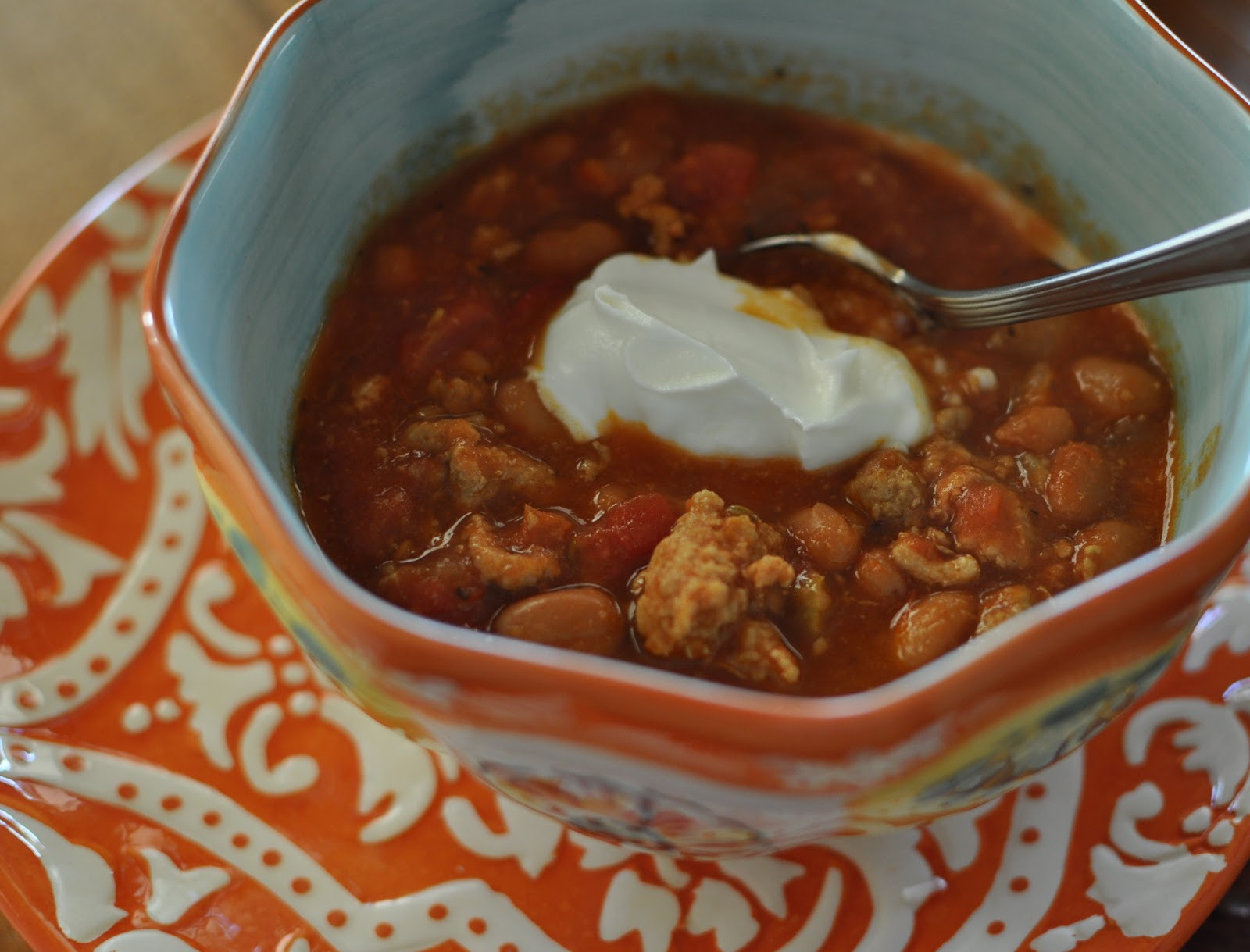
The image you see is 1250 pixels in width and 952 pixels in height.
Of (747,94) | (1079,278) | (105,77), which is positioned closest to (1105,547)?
(1079,278)

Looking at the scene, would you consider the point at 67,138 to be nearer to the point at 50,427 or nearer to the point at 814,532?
the point at 50,427

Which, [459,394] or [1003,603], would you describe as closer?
[1003,603]

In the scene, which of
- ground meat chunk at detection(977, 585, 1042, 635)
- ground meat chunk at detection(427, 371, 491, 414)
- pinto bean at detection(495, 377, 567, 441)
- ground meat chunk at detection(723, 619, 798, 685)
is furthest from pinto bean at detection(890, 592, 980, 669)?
ground meat chunk at detection(427, 371, 491, 414)

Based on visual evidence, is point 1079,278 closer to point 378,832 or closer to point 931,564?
point 931,564

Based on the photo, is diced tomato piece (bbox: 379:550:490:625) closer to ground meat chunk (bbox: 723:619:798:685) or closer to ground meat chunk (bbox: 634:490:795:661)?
ground meat chunk (bbox: 634:490:795:661)

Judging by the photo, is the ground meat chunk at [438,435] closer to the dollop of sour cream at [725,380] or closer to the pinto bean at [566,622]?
the dollop of sour cream at [725,380]

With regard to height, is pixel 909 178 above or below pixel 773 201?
above

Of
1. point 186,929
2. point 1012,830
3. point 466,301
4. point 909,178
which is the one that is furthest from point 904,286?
point 186,929
